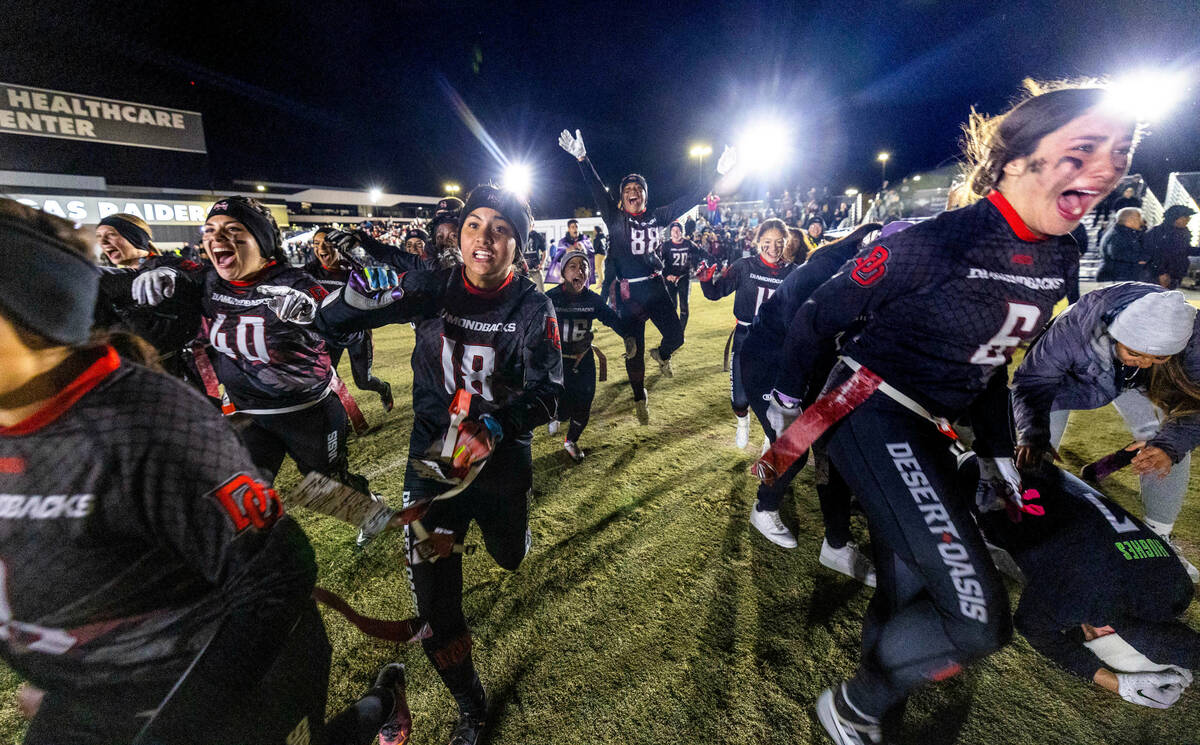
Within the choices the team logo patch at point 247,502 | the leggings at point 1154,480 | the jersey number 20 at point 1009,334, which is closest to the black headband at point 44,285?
the team logo patch at point 247,502

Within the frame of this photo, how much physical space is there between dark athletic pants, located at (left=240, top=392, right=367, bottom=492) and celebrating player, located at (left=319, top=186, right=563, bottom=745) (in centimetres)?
124

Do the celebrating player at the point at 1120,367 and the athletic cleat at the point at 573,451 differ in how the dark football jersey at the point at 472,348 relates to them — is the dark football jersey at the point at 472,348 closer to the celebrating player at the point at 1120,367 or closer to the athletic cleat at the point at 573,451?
the athletic cleat at the point at 573,451

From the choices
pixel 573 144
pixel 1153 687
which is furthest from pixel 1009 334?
pixel 573 144

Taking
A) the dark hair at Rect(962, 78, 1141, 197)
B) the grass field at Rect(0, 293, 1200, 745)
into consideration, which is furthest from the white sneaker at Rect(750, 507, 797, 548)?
the dark hair at Rect(962, 78, 1141, 197)

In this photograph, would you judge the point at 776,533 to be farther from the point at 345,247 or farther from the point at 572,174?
the point at 572,174

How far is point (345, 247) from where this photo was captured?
14.6 feet

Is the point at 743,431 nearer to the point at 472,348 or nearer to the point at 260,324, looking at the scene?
the point at 472,348

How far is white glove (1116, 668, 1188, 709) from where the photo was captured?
2.04 metres

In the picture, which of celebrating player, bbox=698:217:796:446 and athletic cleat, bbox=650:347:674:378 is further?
athletic cleat, bbox=650:347:674:378

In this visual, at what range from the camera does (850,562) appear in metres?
3.37

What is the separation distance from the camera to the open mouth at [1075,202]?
185 cm

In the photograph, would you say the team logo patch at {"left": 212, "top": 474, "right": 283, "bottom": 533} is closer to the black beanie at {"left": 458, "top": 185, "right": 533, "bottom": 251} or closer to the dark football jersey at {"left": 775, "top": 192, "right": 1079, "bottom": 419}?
the black beanie at {"left": 458, "top": 185, "right": 533, "bottom": 251}

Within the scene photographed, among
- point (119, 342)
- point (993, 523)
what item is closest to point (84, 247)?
point (119, 342)

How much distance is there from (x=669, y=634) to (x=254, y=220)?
3.95 metres
